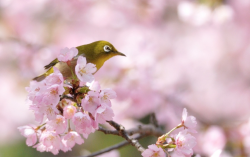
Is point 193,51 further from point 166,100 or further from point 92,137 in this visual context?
point 92,137

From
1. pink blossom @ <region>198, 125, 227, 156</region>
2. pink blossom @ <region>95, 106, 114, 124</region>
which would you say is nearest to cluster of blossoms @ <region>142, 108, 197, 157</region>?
pink blossom @ <region>95, 106, 114, 124</region>

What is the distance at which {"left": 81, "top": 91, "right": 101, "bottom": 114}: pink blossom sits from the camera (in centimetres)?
86

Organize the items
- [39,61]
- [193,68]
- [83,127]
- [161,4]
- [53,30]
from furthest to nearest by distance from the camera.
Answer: [53,30] → [193,68] → [161,4] → [39,61] → [83,127]

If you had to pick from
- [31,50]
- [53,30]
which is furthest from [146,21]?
[31,50]

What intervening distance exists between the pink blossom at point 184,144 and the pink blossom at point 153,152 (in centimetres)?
6

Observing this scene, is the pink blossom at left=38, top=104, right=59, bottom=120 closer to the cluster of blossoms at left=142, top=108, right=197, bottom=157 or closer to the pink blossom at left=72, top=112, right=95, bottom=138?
the pink blossom at left=72, top=112, right=95, bottom=138

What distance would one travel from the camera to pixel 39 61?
258cm

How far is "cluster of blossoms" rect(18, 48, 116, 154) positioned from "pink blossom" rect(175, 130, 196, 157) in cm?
21

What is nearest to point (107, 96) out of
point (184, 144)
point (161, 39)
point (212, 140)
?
point (184, 144)

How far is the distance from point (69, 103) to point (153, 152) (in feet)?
0.96

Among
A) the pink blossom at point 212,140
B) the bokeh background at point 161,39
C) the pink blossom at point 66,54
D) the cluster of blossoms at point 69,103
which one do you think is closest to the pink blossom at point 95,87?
the cluster of blossoms at point 69,103

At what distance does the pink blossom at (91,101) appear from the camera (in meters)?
0.86

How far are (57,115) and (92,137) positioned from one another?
14.5ft

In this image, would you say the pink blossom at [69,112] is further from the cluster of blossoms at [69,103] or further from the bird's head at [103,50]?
the bird's head at [103,50]
